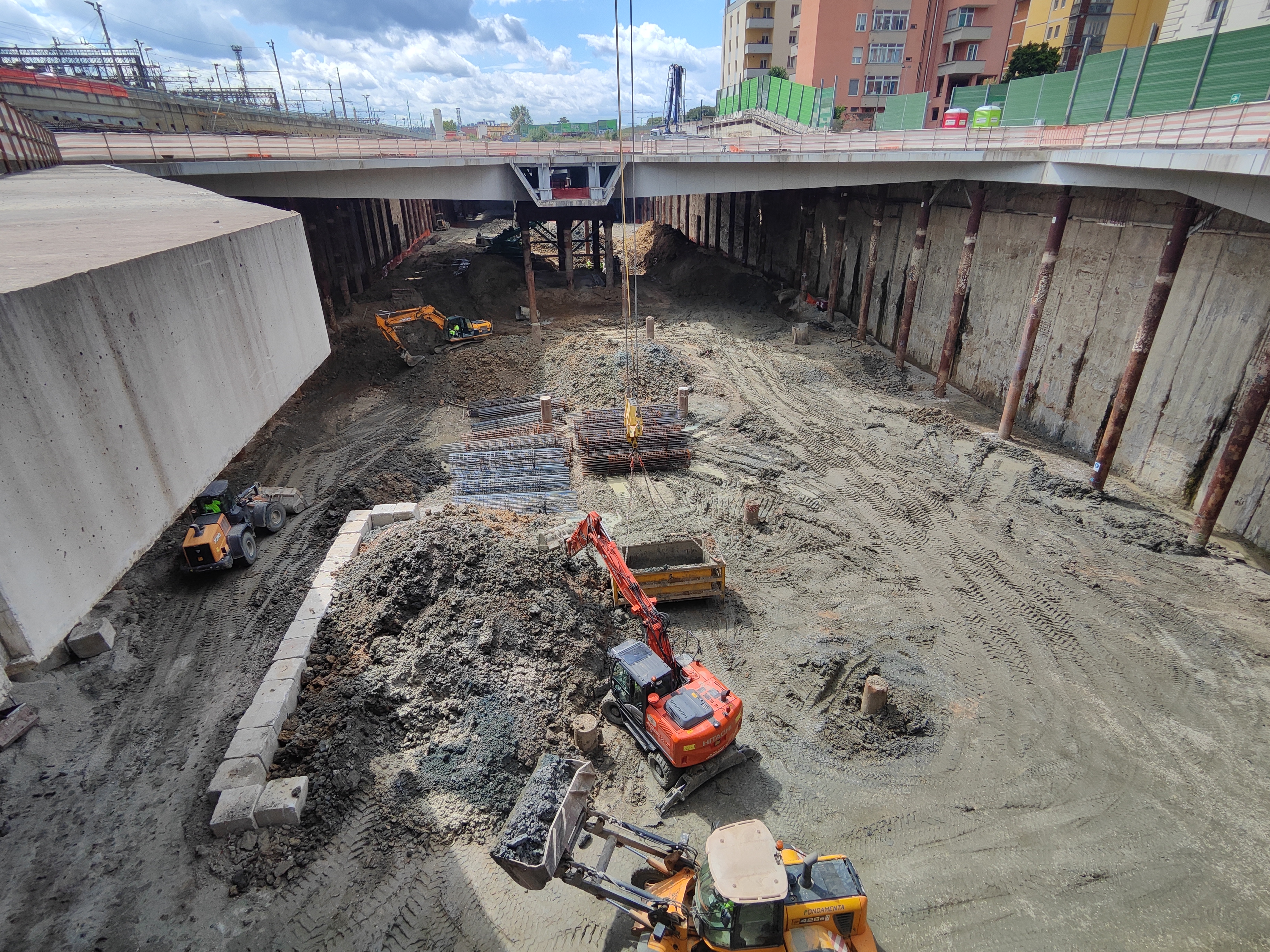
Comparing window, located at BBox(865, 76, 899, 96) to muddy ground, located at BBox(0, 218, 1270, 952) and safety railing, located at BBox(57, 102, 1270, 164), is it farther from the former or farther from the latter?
muddy ground, located at BBox(0, 218, 1270, 952)

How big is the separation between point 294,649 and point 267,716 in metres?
1.34

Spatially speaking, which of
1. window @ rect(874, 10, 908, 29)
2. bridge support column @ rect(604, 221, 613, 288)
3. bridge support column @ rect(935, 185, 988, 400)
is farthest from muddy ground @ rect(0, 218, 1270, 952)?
window @ rect(874, 10, 908, 29)

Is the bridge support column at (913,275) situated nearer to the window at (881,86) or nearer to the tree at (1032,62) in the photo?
the tree at (1032,62)

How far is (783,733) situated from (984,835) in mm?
2819

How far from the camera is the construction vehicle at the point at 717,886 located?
6.08 metres

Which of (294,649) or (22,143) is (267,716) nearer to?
(294,649)

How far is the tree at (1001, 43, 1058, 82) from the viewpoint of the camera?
1401 inches

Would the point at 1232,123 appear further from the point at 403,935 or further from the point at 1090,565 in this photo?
the point at 403,935

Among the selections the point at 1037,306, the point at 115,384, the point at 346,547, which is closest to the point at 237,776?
the point at 346,547

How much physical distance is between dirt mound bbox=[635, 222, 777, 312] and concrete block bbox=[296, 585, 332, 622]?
2626 centimetres

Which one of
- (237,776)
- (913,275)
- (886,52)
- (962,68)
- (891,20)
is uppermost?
(891,20)

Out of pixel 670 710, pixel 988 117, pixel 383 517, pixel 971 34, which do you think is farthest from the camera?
pixel 971 34

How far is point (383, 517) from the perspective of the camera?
1380 centimetres

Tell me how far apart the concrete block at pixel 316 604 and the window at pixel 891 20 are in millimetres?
52000
